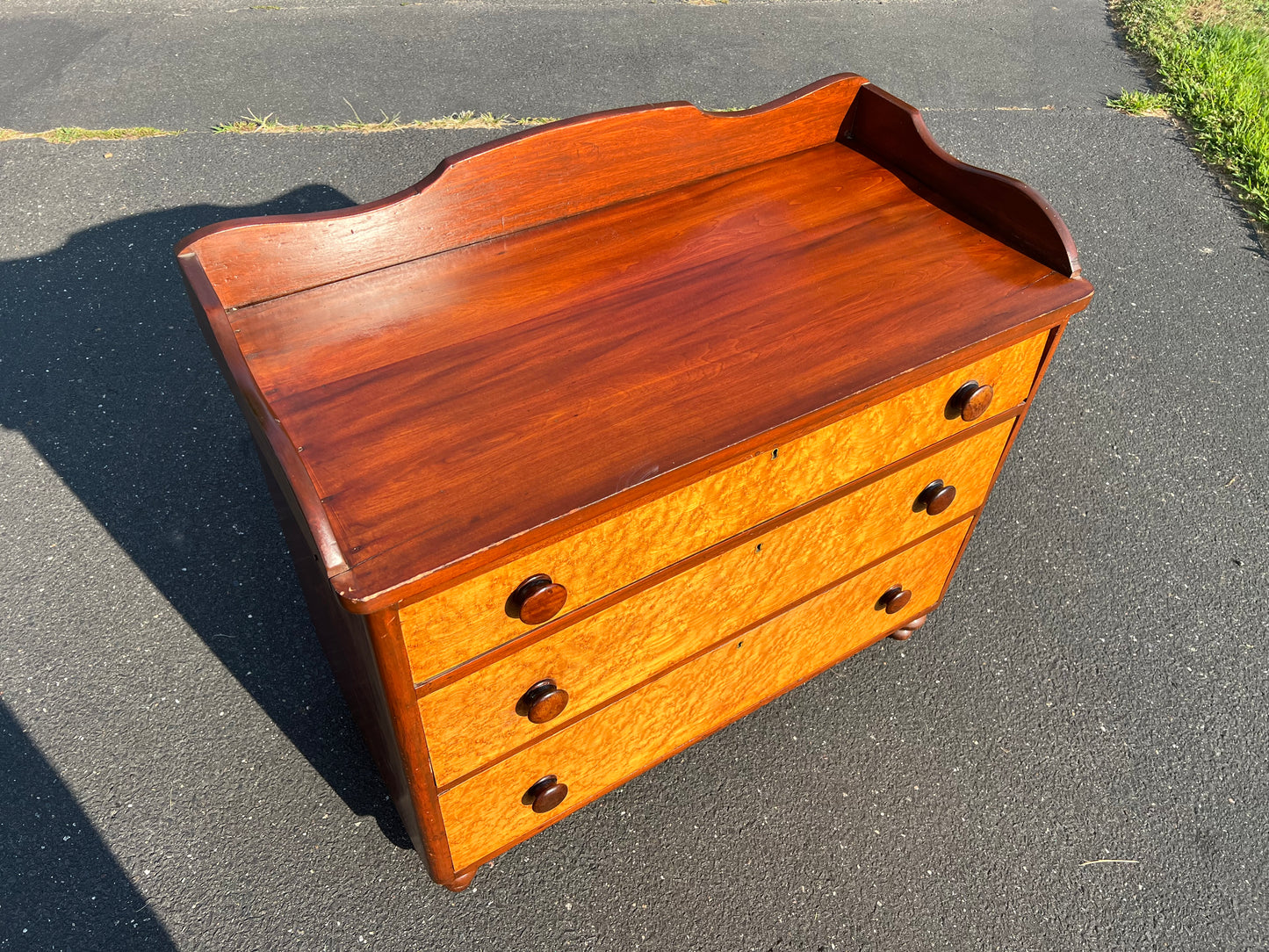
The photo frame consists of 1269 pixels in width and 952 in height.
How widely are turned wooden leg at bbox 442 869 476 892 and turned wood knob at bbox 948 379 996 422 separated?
126cm

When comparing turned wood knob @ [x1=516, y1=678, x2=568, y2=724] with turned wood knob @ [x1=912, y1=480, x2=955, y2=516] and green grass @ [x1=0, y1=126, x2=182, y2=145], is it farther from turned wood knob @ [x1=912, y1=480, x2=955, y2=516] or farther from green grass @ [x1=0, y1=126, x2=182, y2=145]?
green grass @ [x1=0, y1=126, x2=182, y2=145]

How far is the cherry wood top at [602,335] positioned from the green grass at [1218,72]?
2.88 meters

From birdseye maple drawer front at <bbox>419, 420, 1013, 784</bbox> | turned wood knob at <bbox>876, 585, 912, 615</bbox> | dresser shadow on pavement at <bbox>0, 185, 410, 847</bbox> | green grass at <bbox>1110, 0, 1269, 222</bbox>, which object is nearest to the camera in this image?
birdseye maple drawer front at <bbox>419, 420, 1013, 784</bbox>

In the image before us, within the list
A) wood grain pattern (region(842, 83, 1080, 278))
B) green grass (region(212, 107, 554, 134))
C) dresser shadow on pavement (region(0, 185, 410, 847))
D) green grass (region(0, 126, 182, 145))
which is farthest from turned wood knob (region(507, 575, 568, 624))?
green grass (region(0, 126, 182, 145))

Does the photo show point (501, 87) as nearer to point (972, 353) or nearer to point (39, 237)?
point (39, 237)

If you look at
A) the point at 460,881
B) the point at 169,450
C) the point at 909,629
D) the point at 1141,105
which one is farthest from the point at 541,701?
the point at 1141,105

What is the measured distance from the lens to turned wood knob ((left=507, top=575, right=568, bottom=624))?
50.6 inches

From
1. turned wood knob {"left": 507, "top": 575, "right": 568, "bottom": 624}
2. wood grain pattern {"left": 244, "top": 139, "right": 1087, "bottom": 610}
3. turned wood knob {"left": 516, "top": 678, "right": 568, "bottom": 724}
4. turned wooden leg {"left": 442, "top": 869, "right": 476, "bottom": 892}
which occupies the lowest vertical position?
turned wooden leg {"left": 442, "top": 869, "right": 476, "bottom": 892}

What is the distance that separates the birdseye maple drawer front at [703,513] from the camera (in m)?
1.27

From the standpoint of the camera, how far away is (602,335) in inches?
59.4

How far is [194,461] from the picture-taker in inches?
103

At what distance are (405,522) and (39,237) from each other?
2914mm

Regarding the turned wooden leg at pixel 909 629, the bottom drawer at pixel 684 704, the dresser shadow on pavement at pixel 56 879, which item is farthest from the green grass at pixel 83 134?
the turned wooden leg at pixel 909 629

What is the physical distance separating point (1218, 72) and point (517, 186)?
424 centimetres
